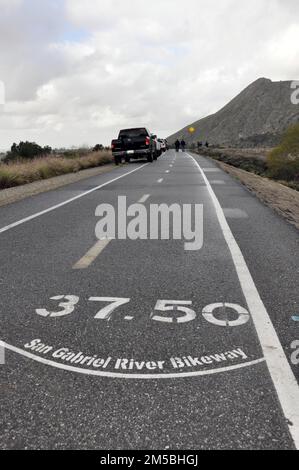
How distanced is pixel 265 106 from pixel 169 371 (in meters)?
198

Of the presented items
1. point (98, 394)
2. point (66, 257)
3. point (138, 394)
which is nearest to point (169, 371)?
point (138, 394)

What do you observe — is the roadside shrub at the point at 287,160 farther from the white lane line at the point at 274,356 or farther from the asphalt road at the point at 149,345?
the white lane line at the point at 274,356

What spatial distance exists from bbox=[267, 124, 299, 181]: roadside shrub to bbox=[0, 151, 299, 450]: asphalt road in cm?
3654

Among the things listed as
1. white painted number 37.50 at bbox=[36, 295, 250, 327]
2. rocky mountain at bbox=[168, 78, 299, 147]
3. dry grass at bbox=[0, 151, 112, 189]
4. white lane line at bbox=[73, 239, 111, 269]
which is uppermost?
rocky mountain at bbox=[168, 78, 299, 147]

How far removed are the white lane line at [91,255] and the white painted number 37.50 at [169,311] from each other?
1215 mm

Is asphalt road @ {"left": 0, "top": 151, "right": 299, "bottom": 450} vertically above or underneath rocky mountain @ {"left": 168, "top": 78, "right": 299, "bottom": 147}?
underneath

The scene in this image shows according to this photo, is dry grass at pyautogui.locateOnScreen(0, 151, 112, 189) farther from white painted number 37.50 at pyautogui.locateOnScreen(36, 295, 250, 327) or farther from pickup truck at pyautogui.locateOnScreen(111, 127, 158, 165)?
white painted number 37.50 at pyautogui.locateOnScreen(36, 295, 250, 327)

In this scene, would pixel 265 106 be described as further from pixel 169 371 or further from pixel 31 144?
pixel 169 371

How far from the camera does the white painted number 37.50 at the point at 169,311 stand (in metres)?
3.91

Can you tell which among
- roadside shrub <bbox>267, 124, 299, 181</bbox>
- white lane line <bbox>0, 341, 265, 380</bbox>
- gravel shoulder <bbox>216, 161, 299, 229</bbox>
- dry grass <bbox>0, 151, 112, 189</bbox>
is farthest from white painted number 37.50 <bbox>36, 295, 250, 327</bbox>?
roadside shrub <bbox>267, 124, 299, 181</bbox>

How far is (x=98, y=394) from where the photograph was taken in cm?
281

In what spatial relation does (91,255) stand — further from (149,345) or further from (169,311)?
(149,345)

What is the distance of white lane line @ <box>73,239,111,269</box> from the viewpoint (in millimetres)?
5727

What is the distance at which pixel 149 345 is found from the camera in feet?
11.3
